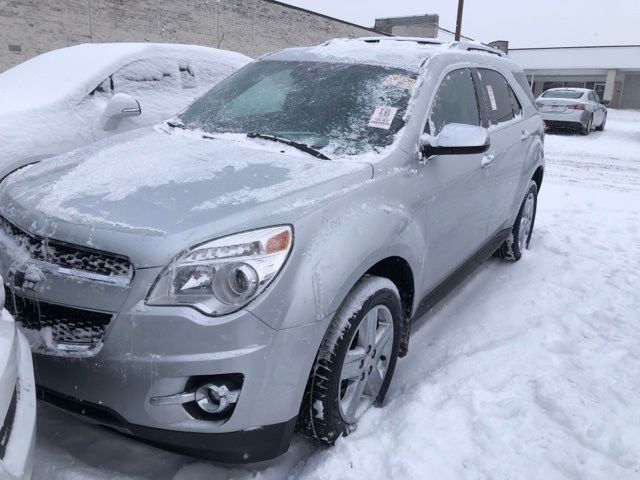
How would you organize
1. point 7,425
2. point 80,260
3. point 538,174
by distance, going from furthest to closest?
point 538,174, point 80,260, point 7,425

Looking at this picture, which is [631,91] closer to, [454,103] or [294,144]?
[454,103]

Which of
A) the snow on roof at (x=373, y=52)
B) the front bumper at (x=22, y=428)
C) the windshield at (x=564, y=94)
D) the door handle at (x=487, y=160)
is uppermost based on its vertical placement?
the snow on roof at (x=373, y=52)

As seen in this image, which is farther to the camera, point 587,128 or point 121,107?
point 587,128

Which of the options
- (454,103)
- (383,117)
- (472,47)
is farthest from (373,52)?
(472,47)

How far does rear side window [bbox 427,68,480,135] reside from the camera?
3.10m

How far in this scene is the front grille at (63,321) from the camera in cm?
196

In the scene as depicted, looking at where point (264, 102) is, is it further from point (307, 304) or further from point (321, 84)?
point (307, 304)

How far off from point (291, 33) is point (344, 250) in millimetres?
20648

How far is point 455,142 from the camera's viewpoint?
2787 mm

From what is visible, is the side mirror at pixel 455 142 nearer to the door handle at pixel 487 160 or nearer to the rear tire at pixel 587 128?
the door handle at pixel 487 160

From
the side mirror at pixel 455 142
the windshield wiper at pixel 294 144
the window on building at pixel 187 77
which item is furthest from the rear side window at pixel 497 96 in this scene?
the window on building at pixel 187 77

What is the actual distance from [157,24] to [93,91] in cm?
1269

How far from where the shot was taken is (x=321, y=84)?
3254mm

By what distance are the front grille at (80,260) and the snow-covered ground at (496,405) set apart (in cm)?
83
